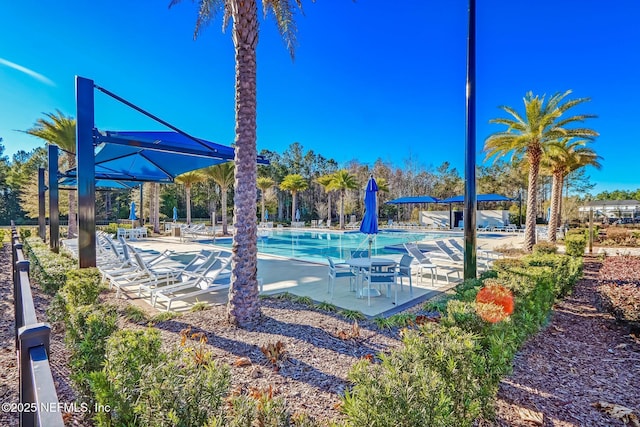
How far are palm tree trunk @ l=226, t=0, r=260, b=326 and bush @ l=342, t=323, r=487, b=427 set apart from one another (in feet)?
8.48

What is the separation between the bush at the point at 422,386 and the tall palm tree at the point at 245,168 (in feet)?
8.46

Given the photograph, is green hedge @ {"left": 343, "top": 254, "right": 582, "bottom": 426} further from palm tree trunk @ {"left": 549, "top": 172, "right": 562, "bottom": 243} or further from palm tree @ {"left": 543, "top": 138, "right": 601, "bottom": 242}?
palm tree trunk @ {"left": 549, "top": 172, "right": 562, "bottom": 243}

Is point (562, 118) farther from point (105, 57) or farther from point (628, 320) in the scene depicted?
point (105, 57)

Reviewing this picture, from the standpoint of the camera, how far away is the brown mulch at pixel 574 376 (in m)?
2.88

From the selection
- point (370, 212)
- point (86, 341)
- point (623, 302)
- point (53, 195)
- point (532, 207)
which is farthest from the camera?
point (532, 207)

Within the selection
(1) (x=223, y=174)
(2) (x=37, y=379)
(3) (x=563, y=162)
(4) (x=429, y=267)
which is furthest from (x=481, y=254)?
(1) (x=223, y=174)

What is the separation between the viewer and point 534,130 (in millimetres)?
13133

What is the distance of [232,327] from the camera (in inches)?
174

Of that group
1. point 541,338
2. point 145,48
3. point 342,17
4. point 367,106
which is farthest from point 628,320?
point 367,106

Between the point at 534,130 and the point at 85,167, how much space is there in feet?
49.7

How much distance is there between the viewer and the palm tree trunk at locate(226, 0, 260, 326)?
448 centimetres

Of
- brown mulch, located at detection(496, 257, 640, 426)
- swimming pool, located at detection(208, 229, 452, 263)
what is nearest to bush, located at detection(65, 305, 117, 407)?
brown mulch, located at detection(496, 257, 640, 426)

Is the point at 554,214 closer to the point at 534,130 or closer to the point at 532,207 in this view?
the point at 532,207

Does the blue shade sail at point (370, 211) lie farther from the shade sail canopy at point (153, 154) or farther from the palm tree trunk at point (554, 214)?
the palm tree trunk at point (554, 214)
